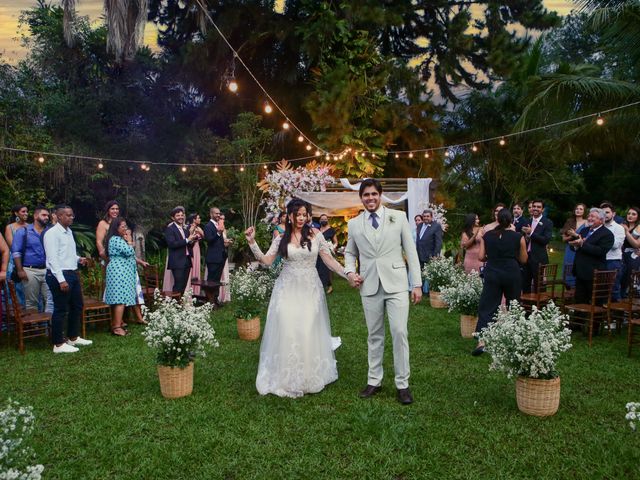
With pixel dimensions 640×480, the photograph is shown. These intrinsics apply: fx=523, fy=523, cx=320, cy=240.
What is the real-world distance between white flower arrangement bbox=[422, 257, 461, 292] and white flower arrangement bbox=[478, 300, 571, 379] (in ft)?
17.5

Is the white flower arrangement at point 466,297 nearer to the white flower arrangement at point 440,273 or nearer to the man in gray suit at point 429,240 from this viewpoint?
the white flower arrangement at point 440,273

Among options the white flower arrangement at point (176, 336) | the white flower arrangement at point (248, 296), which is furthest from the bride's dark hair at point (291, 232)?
the white flower arrangement at point (248, 296)

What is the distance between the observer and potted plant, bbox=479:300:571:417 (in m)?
4.68

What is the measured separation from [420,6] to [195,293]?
14.0 metres

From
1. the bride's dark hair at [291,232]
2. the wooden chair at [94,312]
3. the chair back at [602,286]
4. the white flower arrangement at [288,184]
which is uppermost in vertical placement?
the white flower arrangement at [288,184]

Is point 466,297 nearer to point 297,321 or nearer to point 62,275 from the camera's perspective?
point 297,321

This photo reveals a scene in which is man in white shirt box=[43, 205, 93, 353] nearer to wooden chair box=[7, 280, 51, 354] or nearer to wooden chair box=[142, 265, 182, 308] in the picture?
wooden chair box=[7, 280, 51, 354]

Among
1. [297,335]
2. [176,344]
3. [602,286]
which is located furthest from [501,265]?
[176,344]

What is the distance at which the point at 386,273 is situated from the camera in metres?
5.10

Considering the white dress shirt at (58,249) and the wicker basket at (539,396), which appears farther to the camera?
the white dress shirt at (58,249)

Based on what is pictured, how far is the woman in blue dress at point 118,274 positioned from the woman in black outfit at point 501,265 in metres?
5.44

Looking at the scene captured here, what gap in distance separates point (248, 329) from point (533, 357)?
444cm

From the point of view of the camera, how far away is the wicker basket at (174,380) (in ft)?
17.4

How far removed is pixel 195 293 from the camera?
10.7 metres
